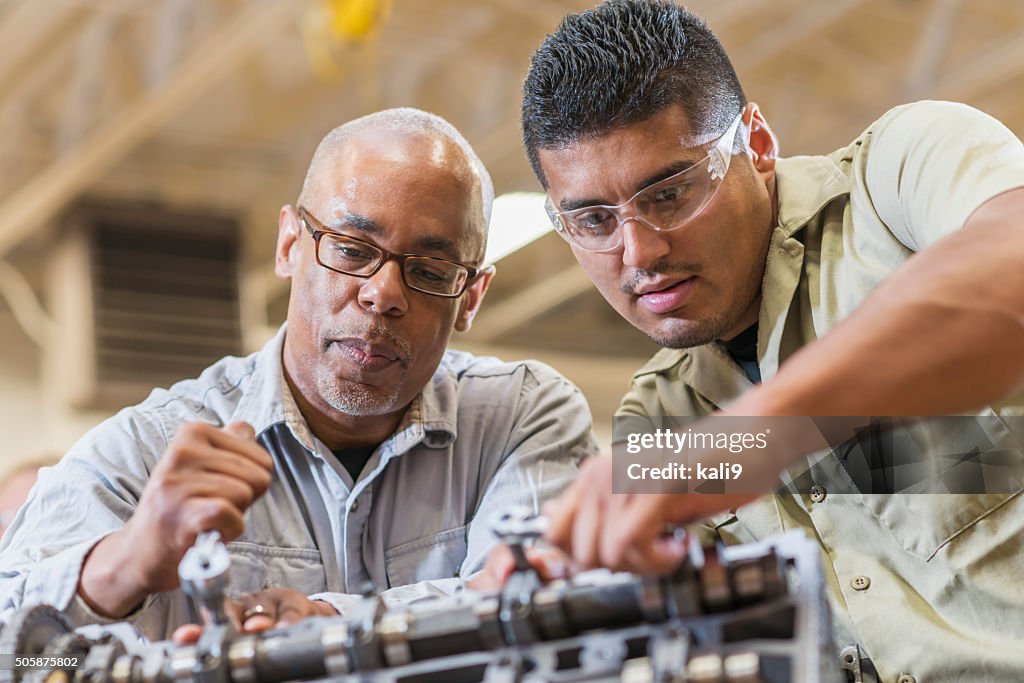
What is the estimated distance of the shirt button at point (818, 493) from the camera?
1.92 metres

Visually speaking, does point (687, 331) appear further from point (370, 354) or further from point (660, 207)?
point (370, 354)

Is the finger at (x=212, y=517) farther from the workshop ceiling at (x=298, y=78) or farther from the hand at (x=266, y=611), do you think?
the workshop ceiling at (x=298, y=78)

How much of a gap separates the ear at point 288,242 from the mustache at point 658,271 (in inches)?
27.4

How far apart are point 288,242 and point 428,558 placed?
2.28 feet

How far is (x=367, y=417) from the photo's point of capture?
7.04 ft

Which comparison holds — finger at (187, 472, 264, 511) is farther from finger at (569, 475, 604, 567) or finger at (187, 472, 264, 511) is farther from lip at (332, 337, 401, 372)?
lip at (332, 337, 401, 372)

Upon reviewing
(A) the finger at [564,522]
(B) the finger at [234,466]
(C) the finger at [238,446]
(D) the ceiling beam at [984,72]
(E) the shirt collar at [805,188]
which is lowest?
(A) the finger at [564,522]

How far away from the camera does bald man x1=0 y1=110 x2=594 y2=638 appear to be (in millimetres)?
1955

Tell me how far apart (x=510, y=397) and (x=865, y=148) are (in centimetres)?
78

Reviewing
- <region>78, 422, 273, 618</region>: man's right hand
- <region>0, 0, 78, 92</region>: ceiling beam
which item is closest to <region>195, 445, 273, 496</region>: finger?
<region>78, 422, 273, 618</region>: man's right hand

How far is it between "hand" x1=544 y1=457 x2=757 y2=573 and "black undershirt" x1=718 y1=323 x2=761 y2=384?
36.3 inches

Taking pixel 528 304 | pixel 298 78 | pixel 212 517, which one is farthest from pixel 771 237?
pixel 528 304

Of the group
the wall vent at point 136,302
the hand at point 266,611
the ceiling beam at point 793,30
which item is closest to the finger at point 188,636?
the hand at point 266,611

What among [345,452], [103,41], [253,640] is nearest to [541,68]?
[345,452]
